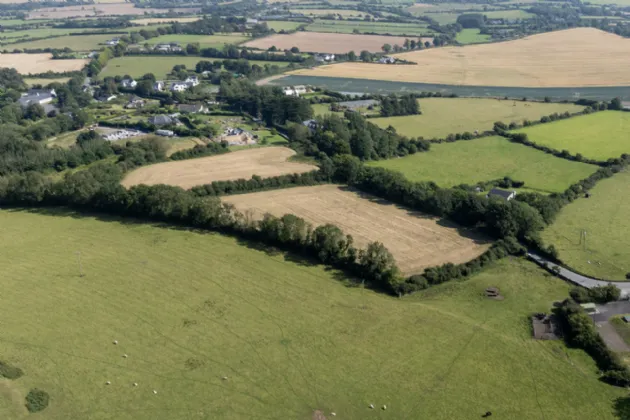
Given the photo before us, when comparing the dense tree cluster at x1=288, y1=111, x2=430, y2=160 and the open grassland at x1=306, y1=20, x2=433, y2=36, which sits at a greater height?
the open grassland at x1=306, y1=20, x2=433, y2=36

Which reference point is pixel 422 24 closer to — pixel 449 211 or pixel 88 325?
pixel 449 211

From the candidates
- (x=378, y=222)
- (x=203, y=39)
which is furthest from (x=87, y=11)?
(x=378, y=222)

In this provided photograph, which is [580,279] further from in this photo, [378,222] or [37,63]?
[37,63]

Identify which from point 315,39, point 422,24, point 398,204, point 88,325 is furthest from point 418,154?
point 422,24

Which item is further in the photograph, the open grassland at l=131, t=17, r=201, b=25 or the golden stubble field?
the open grassland at l=131, t=17, r=201, b=25

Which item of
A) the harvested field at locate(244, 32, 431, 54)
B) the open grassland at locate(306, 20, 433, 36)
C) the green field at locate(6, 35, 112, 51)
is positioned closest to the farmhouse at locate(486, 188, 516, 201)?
the harvested field at locate(244, 32, 431, 54)

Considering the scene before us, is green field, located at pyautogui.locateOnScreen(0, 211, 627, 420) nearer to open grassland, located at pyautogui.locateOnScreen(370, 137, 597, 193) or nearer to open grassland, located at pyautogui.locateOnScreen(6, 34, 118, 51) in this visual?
open grassland, located at pyautogui.locateOnScreen(370, 137, 597, 193)

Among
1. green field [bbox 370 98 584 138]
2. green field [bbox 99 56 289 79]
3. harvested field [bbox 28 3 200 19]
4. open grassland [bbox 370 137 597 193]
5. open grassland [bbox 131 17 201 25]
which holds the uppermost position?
harvested field [bbox 28 3 200 19]
